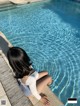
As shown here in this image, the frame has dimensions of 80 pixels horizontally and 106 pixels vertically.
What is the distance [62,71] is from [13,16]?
24.8 ft

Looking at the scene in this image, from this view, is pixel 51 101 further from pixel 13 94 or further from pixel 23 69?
pixel 23 69

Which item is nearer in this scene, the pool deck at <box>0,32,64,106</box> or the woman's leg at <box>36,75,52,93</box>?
the woman's leg at <box>36,75,52,93</box>

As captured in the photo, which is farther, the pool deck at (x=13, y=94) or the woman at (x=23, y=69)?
the pool deck at (x=13, y=94)

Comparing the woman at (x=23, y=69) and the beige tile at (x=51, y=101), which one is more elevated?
the woman at (x=23, y=69)

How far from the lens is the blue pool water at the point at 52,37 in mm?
7562

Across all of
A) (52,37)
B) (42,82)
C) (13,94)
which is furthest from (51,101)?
(52,37)

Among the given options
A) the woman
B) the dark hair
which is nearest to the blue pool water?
the woman

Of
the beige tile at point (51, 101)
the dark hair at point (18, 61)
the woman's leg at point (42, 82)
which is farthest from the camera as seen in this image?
the beige tile at point (51, 101)

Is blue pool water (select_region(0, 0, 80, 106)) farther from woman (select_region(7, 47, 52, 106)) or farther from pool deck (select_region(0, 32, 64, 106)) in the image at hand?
woman (select_region(7, 47, 52, 106))

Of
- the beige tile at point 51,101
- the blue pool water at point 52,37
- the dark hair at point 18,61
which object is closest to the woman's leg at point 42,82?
the beige tile at point 51,101

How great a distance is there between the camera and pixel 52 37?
1103 centimetres

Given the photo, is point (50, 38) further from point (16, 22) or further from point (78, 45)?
point (16, 22)

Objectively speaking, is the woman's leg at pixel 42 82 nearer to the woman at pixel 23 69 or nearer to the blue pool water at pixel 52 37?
the woman at pixel 23 69

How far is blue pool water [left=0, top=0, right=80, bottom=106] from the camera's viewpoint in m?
7.56
